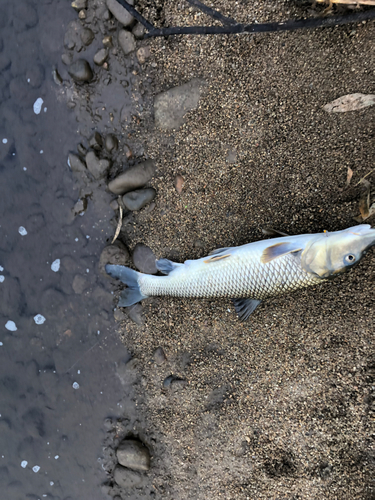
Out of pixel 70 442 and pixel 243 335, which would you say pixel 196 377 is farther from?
pixel 70 442

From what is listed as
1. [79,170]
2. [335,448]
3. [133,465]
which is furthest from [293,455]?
[79,170]

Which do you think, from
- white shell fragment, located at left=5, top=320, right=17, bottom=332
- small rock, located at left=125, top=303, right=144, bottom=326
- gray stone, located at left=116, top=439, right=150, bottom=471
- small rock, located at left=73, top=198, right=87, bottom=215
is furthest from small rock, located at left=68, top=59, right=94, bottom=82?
gray stone, located at left=116, top=439, right=150, bottom=471

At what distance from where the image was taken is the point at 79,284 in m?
3.37

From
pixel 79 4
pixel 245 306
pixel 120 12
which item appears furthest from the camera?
pixel 79 4

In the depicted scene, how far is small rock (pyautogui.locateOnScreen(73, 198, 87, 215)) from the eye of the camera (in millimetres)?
3211

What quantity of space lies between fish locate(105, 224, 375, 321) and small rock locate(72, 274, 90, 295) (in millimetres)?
978

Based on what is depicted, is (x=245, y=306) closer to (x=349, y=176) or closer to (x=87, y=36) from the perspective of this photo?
(x=349, y=176)

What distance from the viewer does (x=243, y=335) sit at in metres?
→ 2.90

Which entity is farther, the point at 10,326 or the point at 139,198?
the point at 10,326

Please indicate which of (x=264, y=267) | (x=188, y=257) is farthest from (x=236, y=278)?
(x=188, y=257)

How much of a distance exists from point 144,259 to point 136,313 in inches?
25.8

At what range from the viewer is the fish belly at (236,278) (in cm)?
235

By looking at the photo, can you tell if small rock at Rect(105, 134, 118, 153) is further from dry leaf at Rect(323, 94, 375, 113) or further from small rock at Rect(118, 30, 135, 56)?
dry leaf at Rect(323, 94, 375, 113)

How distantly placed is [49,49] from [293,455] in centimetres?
510
